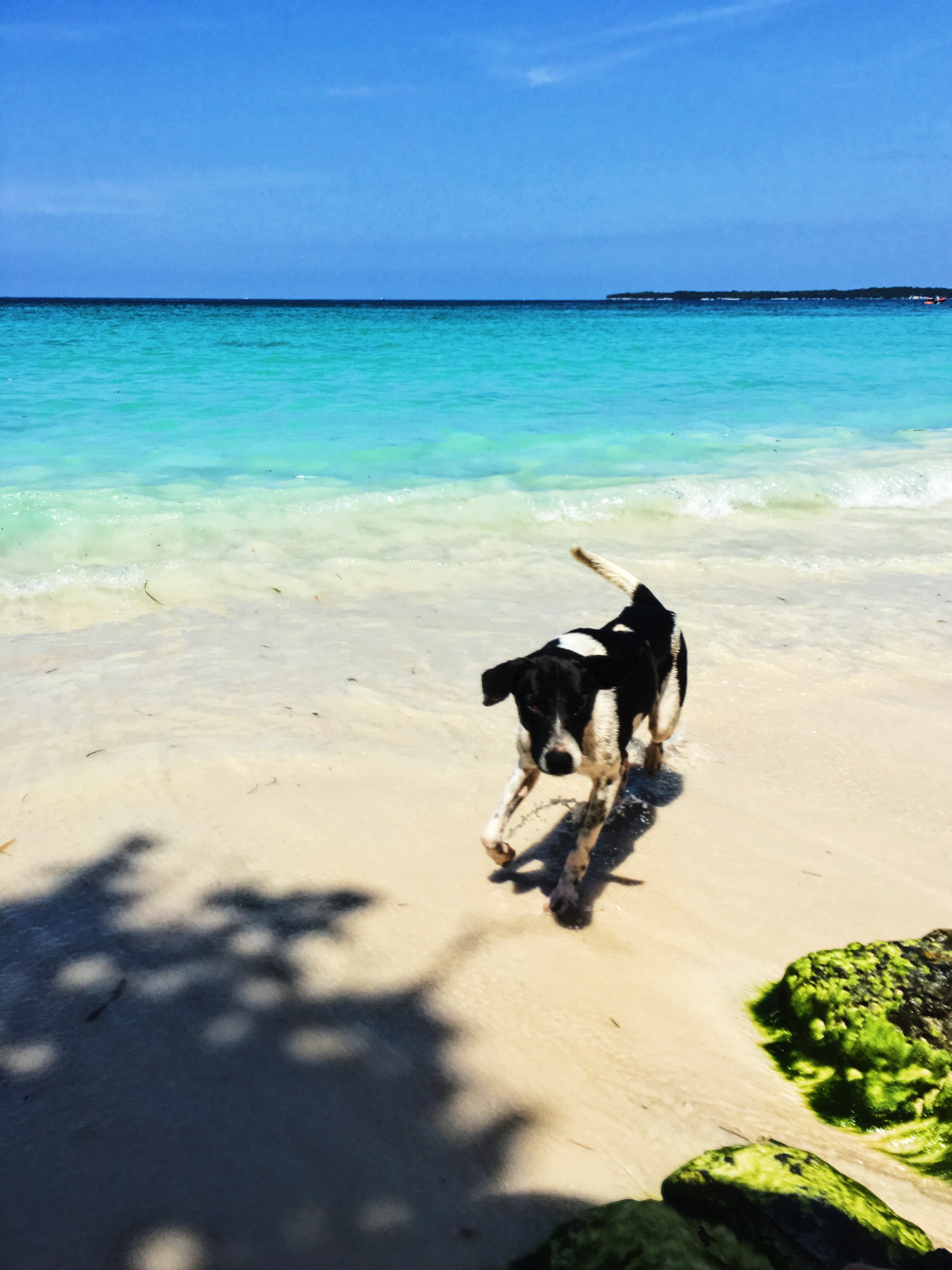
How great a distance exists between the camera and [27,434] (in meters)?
12.2

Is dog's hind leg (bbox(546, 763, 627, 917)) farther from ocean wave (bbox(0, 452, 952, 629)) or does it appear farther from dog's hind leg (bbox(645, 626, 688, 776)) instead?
ocean wave (bbox(0, 452, 952, 629))

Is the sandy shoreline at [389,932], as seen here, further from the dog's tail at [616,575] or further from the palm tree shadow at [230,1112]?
the dog's tail at [616,575]

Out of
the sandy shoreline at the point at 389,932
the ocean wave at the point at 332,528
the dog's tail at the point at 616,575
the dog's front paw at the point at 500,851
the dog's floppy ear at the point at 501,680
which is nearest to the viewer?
the sandy shoreline at the point at 389,932

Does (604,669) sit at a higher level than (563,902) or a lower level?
higher

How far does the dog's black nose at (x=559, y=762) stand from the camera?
307 centimetres

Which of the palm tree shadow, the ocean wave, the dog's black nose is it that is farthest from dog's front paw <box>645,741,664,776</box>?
the ocean wave

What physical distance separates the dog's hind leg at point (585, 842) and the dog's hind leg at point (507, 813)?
0.23m

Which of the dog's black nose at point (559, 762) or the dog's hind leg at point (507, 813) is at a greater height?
the dog's black nose at point (559, 762)

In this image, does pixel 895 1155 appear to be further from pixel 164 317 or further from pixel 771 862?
pixel 164 317

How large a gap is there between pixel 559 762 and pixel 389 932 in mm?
797

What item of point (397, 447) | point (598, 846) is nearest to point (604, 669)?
point (598, 846)

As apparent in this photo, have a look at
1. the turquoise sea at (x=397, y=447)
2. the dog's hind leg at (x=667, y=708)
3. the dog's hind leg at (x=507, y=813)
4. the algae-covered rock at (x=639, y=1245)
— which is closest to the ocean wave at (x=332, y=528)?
the turquoise sea at (x=397, y=447)

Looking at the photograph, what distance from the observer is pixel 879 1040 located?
241 cm

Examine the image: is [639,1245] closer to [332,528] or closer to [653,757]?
[653,757]
